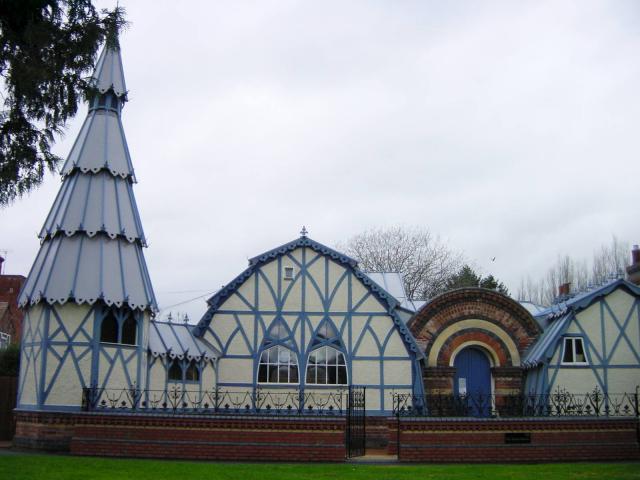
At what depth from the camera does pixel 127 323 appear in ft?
72.4

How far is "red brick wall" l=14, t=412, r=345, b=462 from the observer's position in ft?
59.2

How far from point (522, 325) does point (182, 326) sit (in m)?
12.2

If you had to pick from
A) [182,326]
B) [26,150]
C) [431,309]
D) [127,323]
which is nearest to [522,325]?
[431,309]

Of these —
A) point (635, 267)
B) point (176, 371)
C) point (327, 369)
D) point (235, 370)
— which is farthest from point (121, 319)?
point (635, 267)

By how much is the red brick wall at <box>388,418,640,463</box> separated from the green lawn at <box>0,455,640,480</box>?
912 mm

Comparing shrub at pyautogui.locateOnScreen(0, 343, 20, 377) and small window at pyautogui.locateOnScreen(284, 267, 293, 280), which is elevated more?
small window at pyautogui.locateOnScreen(284, 267, 293, 280)

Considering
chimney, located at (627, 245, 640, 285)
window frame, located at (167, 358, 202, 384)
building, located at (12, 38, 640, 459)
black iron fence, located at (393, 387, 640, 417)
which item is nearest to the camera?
black iron fence, located at (393, 387, 640, 417)

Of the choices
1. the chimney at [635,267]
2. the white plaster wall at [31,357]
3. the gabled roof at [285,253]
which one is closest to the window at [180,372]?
the gabled roof at [285,253]

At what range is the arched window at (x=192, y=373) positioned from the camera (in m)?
25.1

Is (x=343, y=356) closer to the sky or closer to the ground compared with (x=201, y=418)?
closer to the sky

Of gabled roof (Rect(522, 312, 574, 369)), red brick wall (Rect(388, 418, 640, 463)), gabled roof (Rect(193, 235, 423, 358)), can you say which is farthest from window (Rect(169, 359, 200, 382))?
gabled roof (Rect(522, 312, 574, 369))

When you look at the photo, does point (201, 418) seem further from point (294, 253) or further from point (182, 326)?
point (294, 253)

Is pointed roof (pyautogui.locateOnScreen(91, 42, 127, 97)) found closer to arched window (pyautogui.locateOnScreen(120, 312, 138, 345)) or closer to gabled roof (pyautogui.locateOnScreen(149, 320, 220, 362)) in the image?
arched window (pyautogui.locateOnScreen(120, 312, 138, 345))

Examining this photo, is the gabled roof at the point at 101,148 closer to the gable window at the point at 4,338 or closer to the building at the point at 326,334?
the building at the point at 326,334
